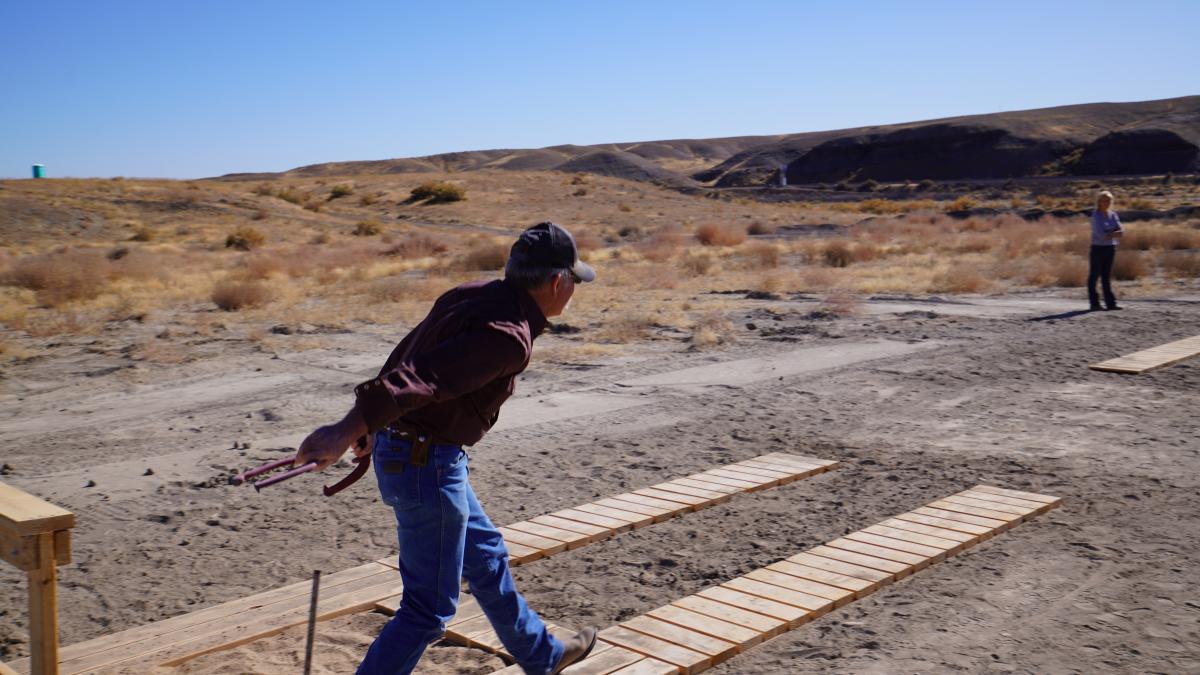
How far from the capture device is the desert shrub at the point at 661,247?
1156 inches

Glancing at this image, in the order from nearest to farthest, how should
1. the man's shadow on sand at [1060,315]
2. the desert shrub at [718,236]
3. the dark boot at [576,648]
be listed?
1. the dark boot at [576,648]
2. the man's shadow on sand at [1060,315]
3. the desert shrub at [718,236]

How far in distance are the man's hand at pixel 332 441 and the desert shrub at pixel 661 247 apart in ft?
84.6

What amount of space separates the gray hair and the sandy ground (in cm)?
176

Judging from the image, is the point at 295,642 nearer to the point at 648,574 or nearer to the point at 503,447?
the point at 648,574

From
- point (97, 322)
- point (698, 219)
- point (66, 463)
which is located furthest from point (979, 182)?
point (66, 463)

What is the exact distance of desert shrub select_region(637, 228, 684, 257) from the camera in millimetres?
29359

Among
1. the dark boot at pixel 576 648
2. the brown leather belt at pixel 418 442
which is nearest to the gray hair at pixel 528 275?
the brown leather belt at pixel 418 442

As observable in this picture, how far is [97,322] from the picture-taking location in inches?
663

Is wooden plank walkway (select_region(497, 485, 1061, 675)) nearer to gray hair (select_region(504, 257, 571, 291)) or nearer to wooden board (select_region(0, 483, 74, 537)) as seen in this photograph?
gray hair (select_region(504, 257, 571, 291))

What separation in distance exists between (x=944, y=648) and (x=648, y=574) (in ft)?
5.24

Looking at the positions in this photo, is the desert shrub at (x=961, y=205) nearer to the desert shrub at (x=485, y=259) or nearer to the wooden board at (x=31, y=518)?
the desert shrub at (x=485, y=259)

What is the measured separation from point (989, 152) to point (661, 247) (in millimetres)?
67088

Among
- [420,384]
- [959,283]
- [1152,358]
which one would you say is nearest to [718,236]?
[959,283]

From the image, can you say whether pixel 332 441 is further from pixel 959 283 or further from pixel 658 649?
pixel 959 283
